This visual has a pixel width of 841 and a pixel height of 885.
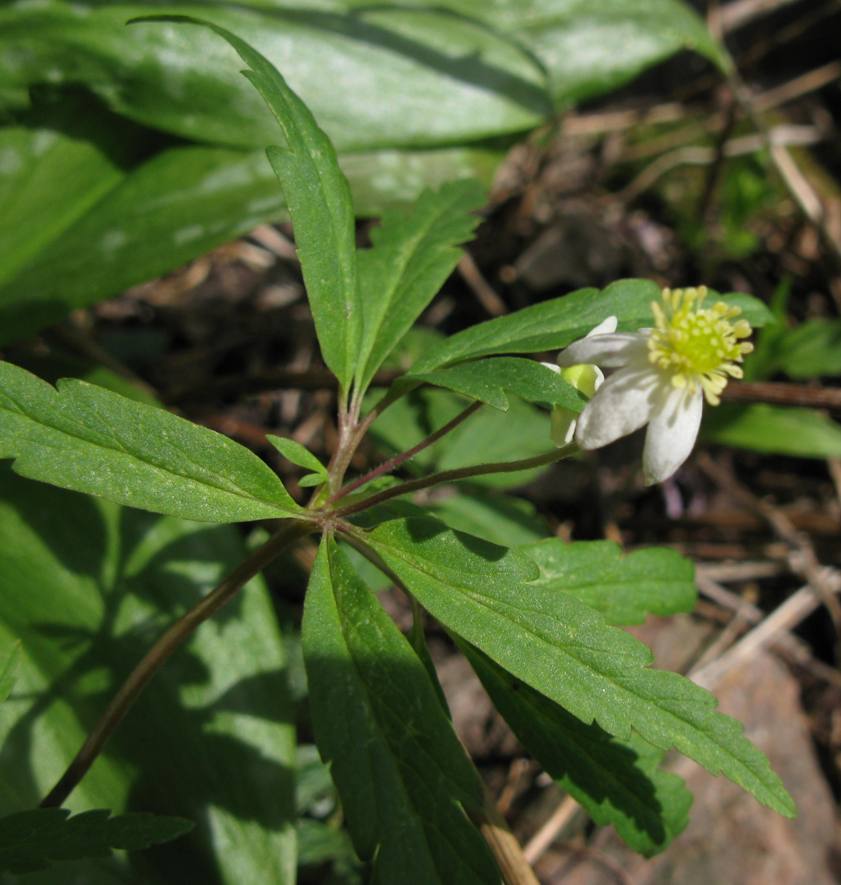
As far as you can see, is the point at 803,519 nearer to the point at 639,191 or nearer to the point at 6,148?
the point at 639,191

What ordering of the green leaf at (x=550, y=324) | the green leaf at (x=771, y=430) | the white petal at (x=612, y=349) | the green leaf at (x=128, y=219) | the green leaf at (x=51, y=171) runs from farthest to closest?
1. the green leaf at (x=771, y=430)
2. the green leaf at (x=51, y=171)
3. the green leaf at (x=128, y=219)
4. the green leaf at (x=550, y=324)
5. the white petal at (x=612, y=349)

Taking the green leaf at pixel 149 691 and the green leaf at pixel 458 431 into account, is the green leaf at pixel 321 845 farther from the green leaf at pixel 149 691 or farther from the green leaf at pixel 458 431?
the green leaf at pixel 458 431

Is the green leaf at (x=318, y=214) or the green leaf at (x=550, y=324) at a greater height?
the green leaf at (x=318, y=214)

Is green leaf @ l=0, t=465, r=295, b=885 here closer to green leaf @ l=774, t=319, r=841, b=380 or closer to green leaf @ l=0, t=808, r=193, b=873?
green leaf @ l=0, t=808, r=193, b=873

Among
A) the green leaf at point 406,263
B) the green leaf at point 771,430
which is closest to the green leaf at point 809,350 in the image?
the green leaf at point 771,430

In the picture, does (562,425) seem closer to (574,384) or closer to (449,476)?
(574,384)

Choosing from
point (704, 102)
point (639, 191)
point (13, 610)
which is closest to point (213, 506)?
point (13, 610)
